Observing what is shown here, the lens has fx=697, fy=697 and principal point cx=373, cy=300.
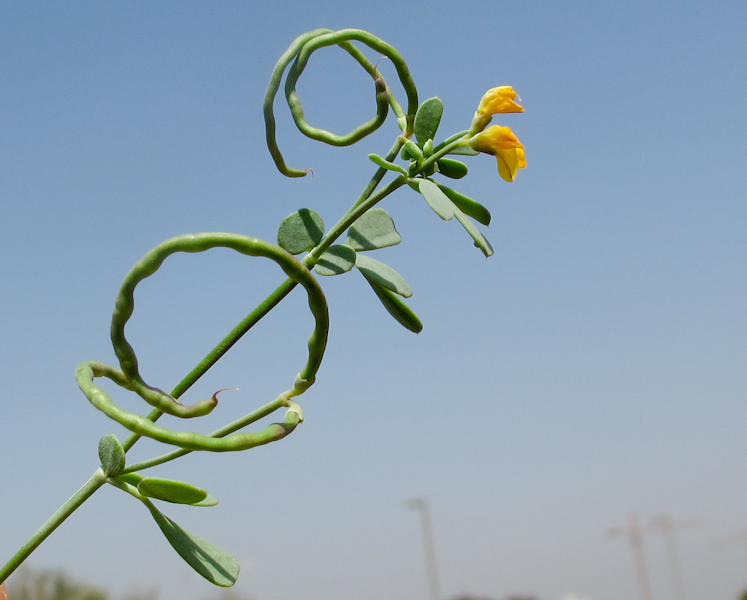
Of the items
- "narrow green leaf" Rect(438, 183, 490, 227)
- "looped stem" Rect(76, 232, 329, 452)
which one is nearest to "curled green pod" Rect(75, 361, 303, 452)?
"looped stem" Rect(76, 232, 329, 452)

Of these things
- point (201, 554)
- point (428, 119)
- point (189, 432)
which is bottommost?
point (201, 554)

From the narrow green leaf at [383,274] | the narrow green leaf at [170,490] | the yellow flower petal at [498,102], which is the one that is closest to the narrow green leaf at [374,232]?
the narrow green leaf at [383,274]

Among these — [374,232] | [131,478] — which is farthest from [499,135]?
[131,478]

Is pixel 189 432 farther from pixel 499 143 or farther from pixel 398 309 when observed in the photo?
pixel 499 143

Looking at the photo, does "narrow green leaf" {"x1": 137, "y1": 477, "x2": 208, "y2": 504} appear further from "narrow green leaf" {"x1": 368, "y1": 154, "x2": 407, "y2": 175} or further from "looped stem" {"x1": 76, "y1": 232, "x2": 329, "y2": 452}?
"narrow green leaf" {"x1": 368, "y1": 154, "x2": 407, "y2": 175}

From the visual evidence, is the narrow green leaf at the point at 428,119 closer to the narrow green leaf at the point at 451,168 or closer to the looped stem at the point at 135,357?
the narrow green leaf at the point at 451,168

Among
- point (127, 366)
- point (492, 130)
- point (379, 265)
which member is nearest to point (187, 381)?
point (127, 366)

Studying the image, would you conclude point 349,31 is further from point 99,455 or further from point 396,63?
point 99,455
